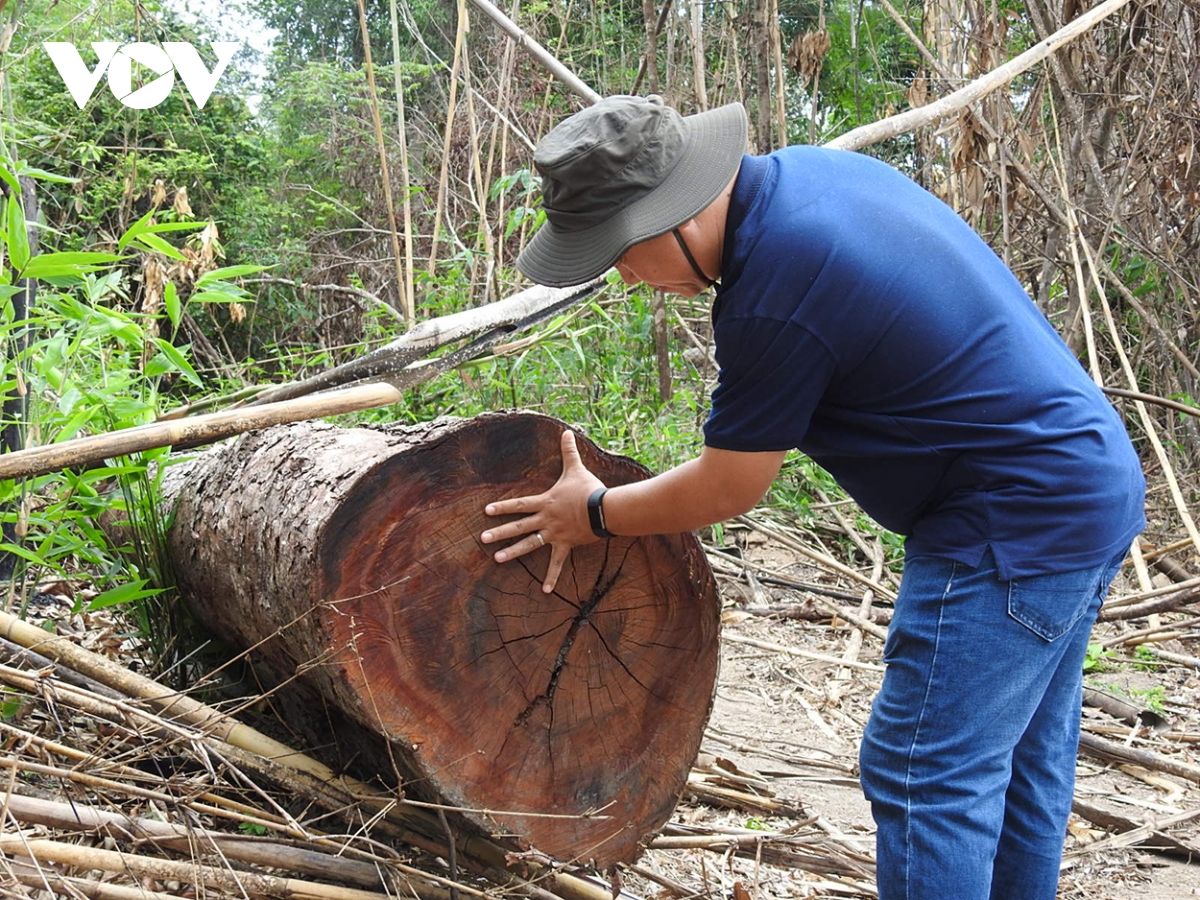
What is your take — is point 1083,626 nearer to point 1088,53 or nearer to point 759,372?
point 759,372

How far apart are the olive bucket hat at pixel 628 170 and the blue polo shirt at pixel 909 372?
67 millimetres

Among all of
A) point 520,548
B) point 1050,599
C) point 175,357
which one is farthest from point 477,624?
point 175,357

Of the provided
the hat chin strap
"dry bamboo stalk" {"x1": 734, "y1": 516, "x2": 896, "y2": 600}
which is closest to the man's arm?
the hat chin strap

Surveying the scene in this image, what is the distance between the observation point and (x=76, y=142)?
9.12 metres

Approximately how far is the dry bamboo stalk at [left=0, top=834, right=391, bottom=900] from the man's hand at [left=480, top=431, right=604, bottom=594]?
620 mm

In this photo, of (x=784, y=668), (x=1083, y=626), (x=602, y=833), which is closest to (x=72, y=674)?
(x=602, y=833)

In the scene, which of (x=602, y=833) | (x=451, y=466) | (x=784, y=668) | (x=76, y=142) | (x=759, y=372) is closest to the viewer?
(x=759, y=372)

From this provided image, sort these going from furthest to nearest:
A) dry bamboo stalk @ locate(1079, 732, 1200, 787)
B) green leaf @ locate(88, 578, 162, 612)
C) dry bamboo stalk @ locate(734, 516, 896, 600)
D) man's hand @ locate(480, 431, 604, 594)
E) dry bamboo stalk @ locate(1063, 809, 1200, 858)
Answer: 1. dry bamboo stalk @ locate(734, 516, 896, 600)
2. dry bamboo stalk @ locate(1079, 732, 1200, 787)
3. dry bamboo stalk @ locate(1063, 809, 1200, 858)
4. green leaf @ locate(88, 578, 162, 612)
5. man's hand @ locate(480, 431, 604, 594)

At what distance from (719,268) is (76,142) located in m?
8.86

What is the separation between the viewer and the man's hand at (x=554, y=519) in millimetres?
1941

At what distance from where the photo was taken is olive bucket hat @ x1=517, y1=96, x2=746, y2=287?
1.63 meters

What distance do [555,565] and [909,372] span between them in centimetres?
69

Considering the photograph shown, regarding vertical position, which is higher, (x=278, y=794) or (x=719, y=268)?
(x=719, y=268)

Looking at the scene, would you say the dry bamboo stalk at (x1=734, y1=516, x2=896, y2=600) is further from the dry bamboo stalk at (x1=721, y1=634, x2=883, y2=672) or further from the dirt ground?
the dry bamboo stalk at (x1=721, y1=634, x2=883, y2=672)
